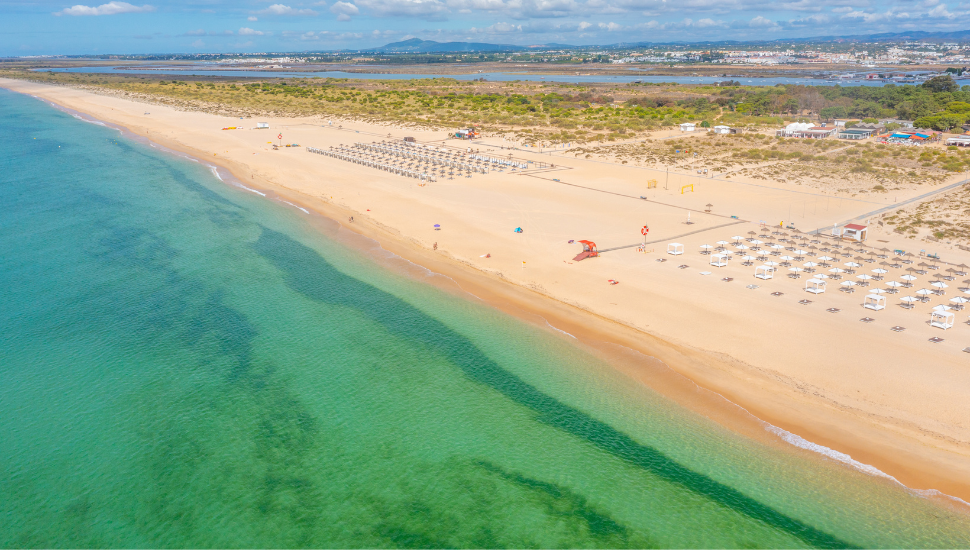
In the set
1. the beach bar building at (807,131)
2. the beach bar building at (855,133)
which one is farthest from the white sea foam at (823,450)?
the beach bar building at (855,133)

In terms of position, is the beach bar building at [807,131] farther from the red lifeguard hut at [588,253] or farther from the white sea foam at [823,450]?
the white sea foam at [823,450]

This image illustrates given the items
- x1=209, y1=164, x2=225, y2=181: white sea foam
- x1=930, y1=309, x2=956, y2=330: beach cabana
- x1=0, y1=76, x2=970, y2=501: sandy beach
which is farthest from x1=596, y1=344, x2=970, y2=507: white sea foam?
x1=209, y1=164, x2=225, y2=181: white sea foam

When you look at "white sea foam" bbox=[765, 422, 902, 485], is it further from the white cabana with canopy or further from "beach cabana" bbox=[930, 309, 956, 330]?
the white cabana with canopy

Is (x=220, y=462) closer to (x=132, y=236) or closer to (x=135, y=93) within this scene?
(x=132, y=236)

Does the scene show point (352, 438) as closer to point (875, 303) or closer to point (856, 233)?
point (875, 303)

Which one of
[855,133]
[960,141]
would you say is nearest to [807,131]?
[855,133]
